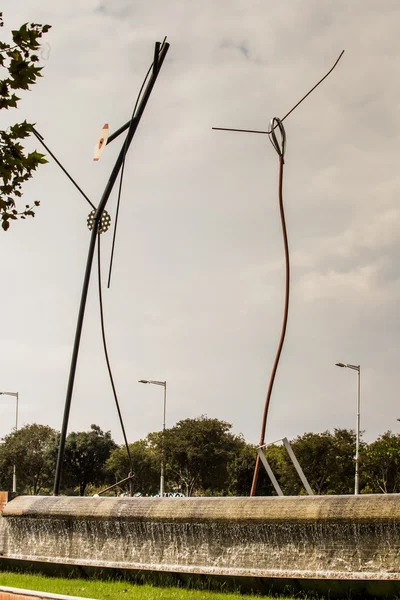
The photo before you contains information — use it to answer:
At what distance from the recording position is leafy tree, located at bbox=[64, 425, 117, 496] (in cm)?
6744

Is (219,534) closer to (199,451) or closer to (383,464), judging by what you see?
(383,464)

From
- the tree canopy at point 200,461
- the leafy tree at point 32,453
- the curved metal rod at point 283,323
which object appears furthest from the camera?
the leafy tree at point 32,453

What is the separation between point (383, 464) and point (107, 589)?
124ft

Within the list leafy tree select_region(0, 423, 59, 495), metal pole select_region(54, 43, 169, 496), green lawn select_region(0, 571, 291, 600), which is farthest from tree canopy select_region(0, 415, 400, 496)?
green lawn select_region(0, 571, 291, 600)

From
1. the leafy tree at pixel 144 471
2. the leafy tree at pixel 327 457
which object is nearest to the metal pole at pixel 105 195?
the leafy tree at pixel 327 457

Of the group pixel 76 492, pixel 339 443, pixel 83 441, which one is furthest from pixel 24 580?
pixel 76 492

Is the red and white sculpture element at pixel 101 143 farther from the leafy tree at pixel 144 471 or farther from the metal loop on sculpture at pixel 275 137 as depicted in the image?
the leafy tree at pixel 144 471

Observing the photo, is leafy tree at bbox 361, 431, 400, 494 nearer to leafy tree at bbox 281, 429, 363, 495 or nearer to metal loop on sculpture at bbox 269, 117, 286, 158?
leafy tree at bbox 281, 429, 363, 495

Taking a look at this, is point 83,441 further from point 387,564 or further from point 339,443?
Result: point 387,564

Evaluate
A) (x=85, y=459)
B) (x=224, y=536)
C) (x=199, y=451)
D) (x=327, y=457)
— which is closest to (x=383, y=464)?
(x=327, y=457)

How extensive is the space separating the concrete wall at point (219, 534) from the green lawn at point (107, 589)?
458 mm

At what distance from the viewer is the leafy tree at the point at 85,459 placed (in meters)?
67.4

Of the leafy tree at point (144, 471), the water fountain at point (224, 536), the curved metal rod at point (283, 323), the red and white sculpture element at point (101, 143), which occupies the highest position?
the red and white sculpture element at point (101, 143)

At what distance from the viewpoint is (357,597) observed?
9.23 metres
